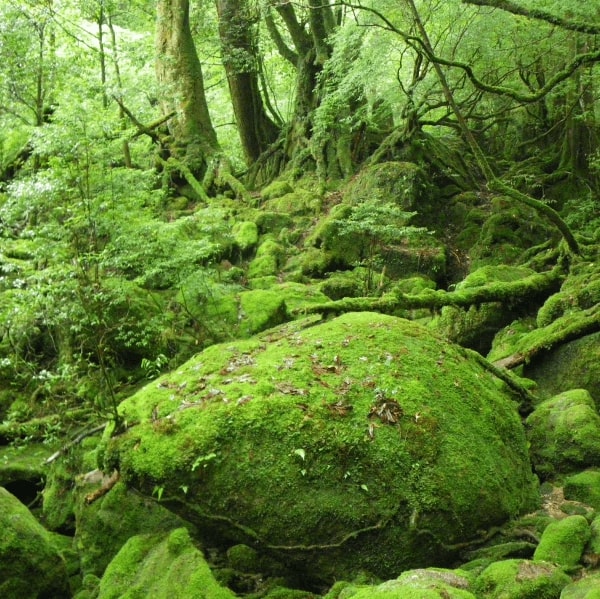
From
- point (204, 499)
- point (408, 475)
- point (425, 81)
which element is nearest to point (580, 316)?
point (408, 475)

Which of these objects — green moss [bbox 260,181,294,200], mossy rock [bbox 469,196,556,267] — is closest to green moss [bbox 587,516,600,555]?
mossy rock [bbox 469,196,556,267]

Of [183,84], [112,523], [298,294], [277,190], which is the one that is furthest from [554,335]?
[183,84]

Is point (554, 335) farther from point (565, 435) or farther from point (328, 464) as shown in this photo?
point (328, 464)

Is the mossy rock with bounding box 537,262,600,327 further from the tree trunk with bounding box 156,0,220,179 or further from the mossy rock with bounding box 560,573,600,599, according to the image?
the tree trunk with bounding box 156,0,220,179

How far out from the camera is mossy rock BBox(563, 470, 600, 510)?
4566 millimetres

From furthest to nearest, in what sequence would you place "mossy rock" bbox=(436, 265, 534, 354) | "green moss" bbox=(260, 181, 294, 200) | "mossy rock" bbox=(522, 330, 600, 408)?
1. "green moss" bbox=(260, 181, 294, 200)
2. "mossy rock" bbox=(436, 265, 534, 354)
3. "mossy rock" bbox=(522, 330, 600, 408)

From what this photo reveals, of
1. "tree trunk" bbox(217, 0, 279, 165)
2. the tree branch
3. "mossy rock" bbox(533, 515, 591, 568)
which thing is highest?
"tree trunk" bbox(217, 0, 279, 165)

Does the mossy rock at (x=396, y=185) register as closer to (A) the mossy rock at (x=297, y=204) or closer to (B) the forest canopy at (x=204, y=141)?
(B) the forest canopy at (x=204, y=141)

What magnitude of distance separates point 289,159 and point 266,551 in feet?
47.7

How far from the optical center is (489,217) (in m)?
13.4

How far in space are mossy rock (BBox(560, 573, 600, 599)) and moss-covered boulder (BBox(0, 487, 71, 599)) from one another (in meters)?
4.46

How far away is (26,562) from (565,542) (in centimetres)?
454

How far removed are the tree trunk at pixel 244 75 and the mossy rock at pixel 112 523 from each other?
46.4ft

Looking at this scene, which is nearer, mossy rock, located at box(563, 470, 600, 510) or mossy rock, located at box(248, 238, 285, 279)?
mossy rock, located at box(563, 470, 600, 510)
